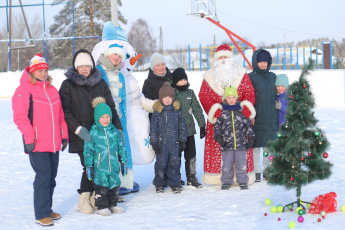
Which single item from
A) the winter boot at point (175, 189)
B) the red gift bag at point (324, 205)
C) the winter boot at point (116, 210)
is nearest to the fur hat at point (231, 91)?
the winter boot at point (175, 189)

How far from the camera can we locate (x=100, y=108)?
4.30 m

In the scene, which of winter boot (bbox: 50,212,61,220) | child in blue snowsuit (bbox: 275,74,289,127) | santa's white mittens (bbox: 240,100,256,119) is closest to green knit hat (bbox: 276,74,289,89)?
child in blue snowsuit (bbox: 275,74,289,127)

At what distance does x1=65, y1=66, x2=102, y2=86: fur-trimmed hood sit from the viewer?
438cm

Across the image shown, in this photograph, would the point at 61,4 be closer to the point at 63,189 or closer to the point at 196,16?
the point at 196,16

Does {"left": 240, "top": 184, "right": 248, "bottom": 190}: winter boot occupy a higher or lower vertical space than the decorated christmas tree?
lower

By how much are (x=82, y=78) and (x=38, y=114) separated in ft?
1.94

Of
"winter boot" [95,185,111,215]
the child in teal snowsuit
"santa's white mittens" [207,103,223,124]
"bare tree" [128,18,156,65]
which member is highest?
"bare tree" [128,18,156,65]

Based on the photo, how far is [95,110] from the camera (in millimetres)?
4328

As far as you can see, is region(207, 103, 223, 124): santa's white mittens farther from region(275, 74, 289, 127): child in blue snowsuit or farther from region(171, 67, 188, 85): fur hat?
region(275, 74, 289, 127): child in blue snowsuit

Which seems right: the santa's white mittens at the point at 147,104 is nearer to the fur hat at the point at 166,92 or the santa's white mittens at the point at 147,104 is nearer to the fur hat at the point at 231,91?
the fur hat at the point at 166,92

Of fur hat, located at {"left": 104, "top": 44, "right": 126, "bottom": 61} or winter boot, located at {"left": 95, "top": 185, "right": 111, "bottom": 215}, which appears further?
fur hat, located at {"left": 104, "top": 44, "right": 126, "bottom": 61}

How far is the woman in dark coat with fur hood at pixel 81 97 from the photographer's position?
4.38m

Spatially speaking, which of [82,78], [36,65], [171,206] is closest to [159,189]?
[171,206]

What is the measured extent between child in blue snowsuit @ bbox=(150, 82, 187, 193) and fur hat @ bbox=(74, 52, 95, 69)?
0.94 m
